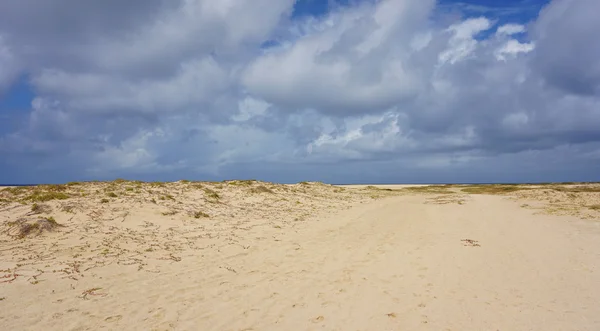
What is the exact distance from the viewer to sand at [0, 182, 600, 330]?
7.60m

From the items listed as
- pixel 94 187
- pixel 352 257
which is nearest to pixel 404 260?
pixel 352 257

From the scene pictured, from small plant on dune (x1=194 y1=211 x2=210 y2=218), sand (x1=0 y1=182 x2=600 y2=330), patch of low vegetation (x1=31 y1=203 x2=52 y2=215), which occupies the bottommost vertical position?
sand (x1=0 y1=182 x2=600 y2=330)

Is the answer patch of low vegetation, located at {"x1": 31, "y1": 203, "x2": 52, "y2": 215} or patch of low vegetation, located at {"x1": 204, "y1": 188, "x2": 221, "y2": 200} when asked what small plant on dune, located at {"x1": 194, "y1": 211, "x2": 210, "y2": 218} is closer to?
patch of low vegetation, located at {"x1": 204, "y1": 188, "x2": 221, "y2": 200}

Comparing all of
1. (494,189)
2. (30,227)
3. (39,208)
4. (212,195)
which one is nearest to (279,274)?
(30,227)

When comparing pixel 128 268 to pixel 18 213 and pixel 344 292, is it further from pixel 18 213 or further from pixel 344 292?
pixel 18 213

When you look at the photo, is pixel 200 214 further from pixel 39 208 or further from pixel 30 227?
pixel 30 227

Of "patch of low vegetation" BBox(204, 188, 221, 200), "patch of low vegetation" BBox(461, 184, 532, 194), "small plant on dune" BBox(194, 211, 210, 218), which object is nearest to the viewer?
"small plant on dune" BBox(194, 211, 210, 218)

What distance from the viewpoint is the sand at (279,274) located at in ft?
24.9

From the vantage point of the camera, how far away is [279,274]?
11023mm

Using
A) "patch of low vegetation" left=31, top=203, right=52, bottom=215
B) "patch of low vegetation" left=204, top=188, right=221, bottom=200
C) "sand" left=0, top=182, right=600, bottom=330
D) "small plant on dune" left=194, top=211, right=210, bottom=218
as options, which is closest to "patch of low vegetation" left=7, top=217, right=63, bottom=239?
"sand" left=0, top=182, right=600, bottom=330

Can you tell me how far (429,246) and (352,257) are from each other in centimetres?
400

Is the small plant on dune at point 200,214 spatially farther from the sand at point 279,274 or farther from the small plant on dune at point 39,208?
the small plant on dune at point 39,208

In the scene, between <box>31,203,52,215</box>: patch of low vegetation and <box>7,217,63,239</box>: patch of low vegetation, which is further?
<box>31,203,52,215</box>: patch of low vegetation

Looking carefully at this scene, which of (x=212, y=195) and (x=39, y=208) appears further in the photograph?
(x=212, y=195)
